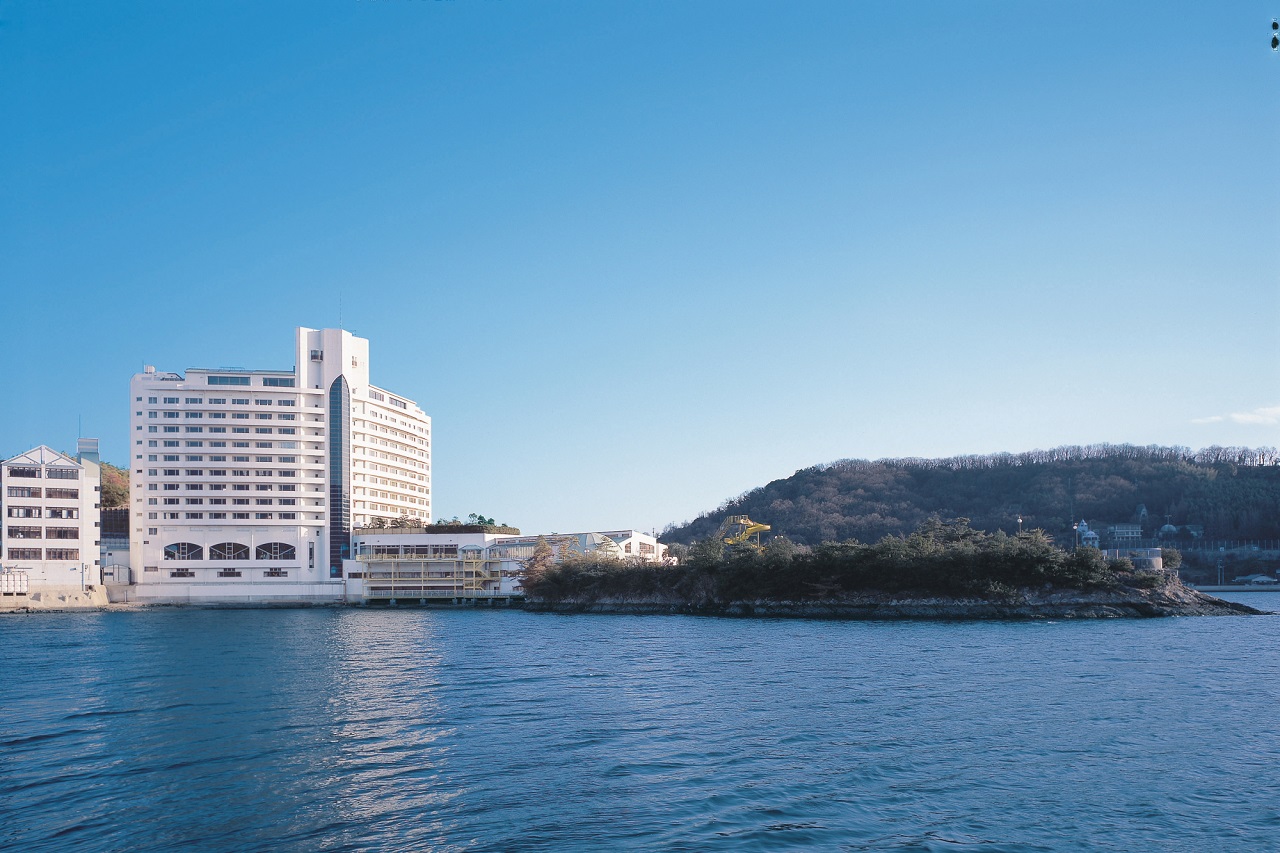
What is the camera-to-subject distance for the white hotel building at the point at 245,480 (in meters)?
118

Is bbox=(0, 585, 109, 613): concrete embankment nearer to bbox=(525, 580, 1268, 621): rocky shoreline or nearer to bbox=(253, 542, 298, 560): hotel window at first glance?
Answer: bbox=(253, 542, 298, 560): hotel window

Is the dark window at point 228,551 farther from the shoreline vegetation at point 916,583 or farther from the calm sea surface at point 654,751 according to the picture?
the calm sea surface at point 654,751

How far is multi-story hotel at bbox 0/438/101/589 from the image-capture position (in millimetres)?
105875

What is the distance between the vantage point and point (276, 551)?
393 ft

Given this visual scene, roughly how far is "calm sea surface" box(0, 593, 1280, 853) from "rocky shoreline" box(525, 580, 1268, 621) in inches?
1029

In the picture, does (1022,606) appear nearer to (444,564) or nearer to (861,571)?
(861,571)

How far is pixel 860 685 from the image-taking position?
3334cm

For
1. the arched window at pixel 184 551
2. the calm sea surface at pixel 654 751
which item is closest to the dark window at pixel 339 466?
the arched window at pixel 184 551

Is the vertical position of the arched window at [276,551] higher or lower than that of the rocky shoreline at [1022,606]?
higher

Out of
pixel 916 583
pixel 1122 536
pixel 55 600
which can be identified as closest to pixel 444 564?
pixel 55 600

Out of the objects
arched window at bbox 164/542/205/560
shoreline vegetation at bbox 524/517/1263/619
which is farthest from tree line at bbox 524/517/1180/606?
arched window at bbox 164/542/205/560

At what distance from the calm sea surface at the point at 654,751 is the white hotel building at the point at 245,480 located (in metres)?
77.4

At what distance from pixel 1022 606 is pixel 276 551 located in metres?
92.4

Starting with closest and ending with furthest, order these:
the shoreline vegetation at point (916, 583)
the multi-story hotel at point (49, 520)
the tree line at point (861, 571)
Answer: the shoreline vegetation at point (916, 583) < the tree line at point (861, 571) < the multi-story hotel at point (49, 520)
